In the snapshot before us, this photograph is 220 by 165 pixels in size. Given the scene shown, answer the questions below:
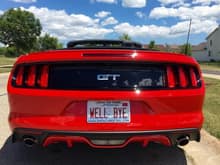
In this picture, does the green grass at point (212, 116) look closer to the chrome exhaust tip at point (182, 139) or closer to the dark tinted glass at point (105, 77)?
the chrome exhaust tip at point (182, 139)

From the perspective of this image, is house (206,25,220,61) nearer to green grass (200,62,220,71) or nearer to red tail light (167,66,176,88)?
green grass (200,62,220,71)

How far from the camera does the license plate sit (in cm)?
309

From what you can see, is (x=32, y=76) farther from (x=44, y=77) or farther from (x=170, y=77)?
(x=170, y=77)

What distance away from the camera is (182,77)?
3.36 m

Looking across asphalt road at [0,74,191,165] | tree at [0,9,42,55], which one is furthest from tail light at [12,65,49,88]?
tree at [0,9,42,55]

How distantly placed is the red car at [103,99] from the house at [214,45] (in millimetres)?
79549

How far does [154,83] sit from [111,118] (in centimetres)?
56

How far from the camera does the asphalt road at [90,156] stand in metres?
3.76

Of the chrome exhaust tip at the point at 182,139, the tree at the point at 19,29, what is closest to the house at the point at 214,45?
the tree at the point at 19,29

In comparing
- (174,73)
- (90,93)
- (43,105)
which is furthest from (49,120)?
(174,73)

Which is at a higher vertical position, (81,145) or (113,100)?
(113,100)

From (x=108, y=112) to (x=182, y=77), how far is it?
869 millimetres

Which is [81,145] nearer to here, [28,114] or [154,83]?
[28,114]

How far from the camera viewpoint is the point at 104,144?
3188 millimetres
